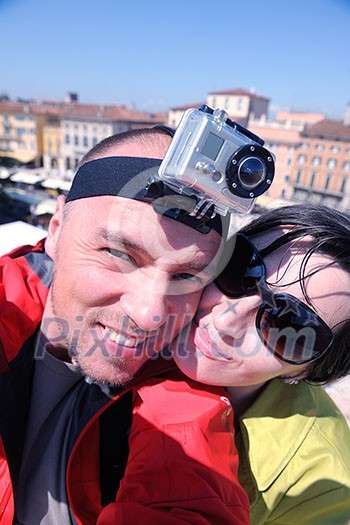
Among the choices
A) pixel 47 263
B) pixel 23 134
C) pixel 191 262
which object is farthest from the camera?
pixel 23 134

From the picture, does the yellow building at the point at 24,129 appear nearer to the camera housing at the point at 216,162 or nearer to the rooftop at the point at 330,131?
the rooftop at the point at 330,131

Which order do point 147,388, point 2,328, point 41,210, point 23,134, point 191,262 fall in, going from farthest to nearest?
point 23,134 → point 41,210 → point 2,328 → point 147,388 → point 191,262

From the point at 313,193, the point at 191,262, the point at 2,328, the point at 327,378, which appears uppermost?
the point at 191,262

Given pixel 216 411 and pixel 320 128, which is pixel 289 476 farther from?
pixel 320 128

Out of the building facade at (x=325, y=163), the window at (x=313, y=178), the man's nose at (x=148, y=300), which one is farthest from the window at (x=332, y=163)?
the man's nose at (x=148, y=300)

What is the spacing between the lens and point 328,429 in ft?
5.10

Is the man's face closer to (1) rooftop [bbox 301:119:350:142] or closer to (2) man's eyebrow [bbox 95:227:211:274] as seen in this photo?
(2) man's eyebrow [bbox 95:227:211:274]

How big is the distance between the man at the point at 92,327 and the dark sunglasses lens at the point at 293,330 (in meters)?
0.28

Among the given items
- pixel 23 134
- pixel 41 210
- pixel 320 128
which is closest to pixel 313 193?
pixel 320 128

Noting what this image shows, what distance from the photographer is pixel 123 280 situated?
4.16 ft

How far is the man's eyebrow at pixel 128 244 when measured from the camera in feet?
3.98

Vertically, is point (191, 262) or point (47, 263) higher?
point (191, 262)

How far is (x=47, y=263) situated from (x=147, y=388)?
86 cm

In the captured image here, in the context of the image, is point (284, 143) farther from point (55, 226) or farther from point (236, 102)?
point (55, 226)
